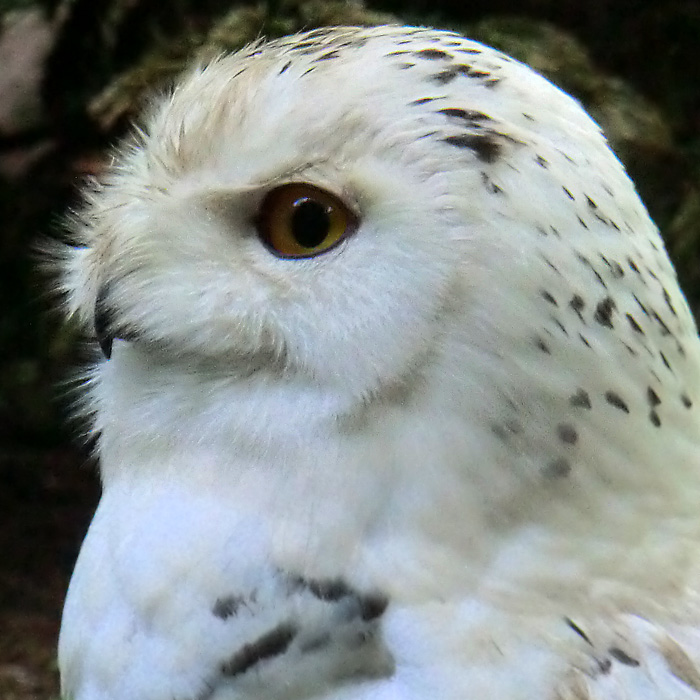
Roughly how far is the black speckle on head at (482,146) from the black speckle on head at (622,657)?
536 mm

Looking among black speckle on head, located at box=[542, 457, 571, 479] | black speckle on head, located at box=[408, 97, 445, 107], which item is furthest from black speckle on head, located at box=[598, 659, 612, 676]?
black speckle on head, located at box=[408, 97, 445, 107]

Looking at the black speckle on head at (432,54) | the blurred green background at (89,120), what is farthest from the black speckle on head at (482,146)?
the blurred green background at (89,120)

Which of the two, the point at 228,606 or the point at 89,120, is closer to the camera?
the point at 228,606

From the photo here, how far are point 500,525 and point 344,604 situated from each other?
0.64 ft

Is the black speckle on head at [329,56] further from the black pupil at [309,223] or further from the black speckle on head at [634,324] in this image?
the black speckle on head at [634,324]

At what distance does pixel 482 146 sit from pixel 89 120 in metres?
2.35

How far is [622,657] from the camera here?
0.92 metres

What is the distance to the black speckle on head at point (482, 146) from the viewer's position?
3.09 ft

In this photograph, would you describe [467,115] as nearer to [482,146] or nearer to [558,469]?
[482,146]

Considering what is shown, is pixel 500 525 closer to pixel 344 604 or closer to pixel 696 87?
pixel 344 604

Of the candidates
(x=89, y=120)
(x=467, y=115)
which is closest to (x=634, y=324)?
(x=467, y=115)

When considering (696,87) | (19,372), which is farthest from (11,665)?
(696,87)

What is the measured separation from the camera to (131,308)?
1.08 meters

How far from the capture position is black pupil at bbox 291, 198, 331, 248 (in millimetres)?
958
